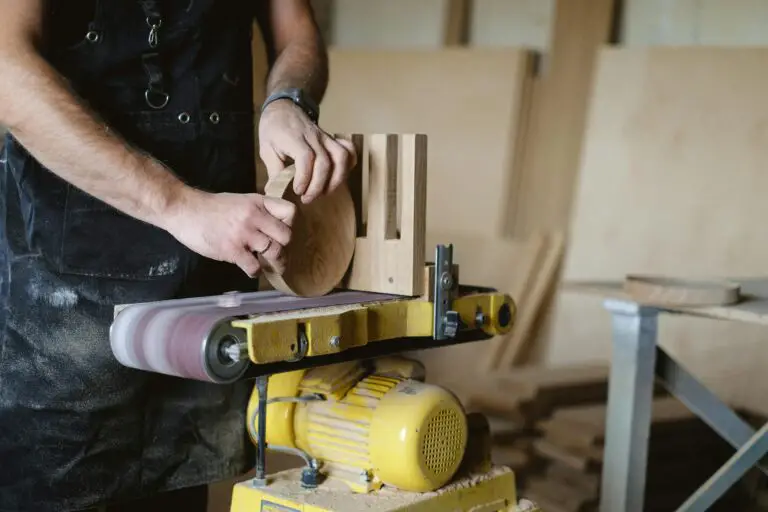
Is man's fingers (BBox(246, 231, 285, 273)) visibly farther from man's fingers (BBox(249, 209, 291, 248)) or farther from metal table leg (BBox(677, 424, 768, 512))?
metal table leg (BBox(677, 424, 768, 512))

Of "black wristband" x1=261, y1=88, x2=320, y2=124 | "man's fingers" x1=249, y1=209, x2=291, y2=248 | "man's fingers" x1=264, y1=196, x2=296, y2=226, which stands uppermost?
"black wristband" x1=261, y1=88, x2=320, y2=124

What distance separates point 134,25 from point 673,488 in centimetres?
247

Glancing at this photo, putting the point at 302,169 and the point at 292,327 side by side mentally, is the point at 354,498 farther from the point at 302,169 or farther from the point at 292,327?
the point at 302,169

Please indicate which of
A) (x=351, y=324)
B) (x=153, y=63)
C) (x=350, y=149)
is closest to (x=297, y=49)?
(x=153, y=63)

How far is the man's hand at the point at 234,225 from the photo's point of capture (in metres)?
1.49

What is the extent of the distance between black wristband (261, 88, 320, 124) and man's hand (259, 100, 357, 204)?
0.05 meters

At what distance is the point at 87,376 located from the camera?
1701 millimetres

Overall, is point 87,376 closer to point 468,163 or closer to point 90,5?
point 90,5

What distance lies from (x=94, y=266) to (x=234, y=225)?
33 cm

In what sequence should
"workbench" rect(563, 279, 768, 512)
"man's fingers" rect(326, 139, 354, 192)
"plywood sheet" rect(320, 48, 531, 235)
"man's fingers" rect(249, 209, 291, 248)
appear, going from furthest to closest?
"plywood sheet" rect(320, 48, 531, 235), "workbench" rect(563, 279, 768, 512), "man's fingers" rect(326, 139, 354, 192), "man's fingers" rect(249, 209, 291, 248)

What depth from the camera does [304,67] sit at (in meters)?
1.96

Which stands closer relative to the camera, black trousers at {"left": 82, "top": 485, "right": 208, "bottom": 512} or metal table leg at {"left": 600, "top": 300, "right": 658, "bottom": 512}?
black trousers at {"left": 82, "top": 485, "right": 208, "bottom": 512}

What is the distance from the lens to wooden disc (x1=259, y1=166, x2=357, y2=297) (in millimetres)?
1624

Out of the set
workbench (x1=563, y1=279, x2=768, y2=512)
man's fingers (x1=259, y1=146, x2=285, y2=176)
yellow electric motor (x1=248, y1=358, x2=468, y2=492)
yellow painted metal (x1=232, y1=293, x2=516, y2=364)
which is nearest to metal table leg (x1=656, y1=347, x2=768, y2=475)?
workbench (x1=563, y1=279, x2=768, y2=512)
